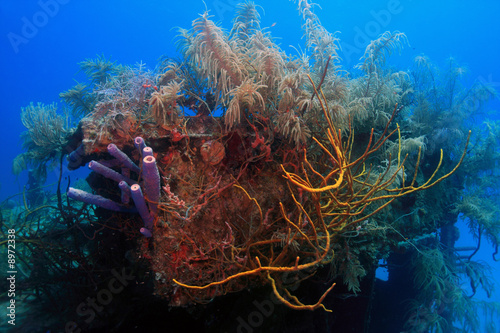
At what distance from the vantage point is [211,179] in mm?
3084

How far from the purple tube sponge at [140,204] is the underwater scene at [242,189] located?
0.13ft

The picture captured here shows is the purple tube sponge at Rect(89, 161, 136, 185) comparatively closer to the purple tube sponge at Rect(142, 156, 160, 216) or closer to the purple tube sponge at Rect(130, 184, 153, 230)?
the purple tube sponge at Rect(130, 184, 153, 230)

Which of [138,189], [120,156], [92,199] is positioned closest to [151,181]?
[138,189]

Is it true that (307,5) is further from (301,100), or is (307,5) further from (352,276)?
(352,276)

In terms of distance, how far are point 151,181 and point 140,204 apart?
330 millimetres

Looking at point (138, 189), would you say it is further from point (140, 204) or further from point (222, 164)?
point (222, 164)
